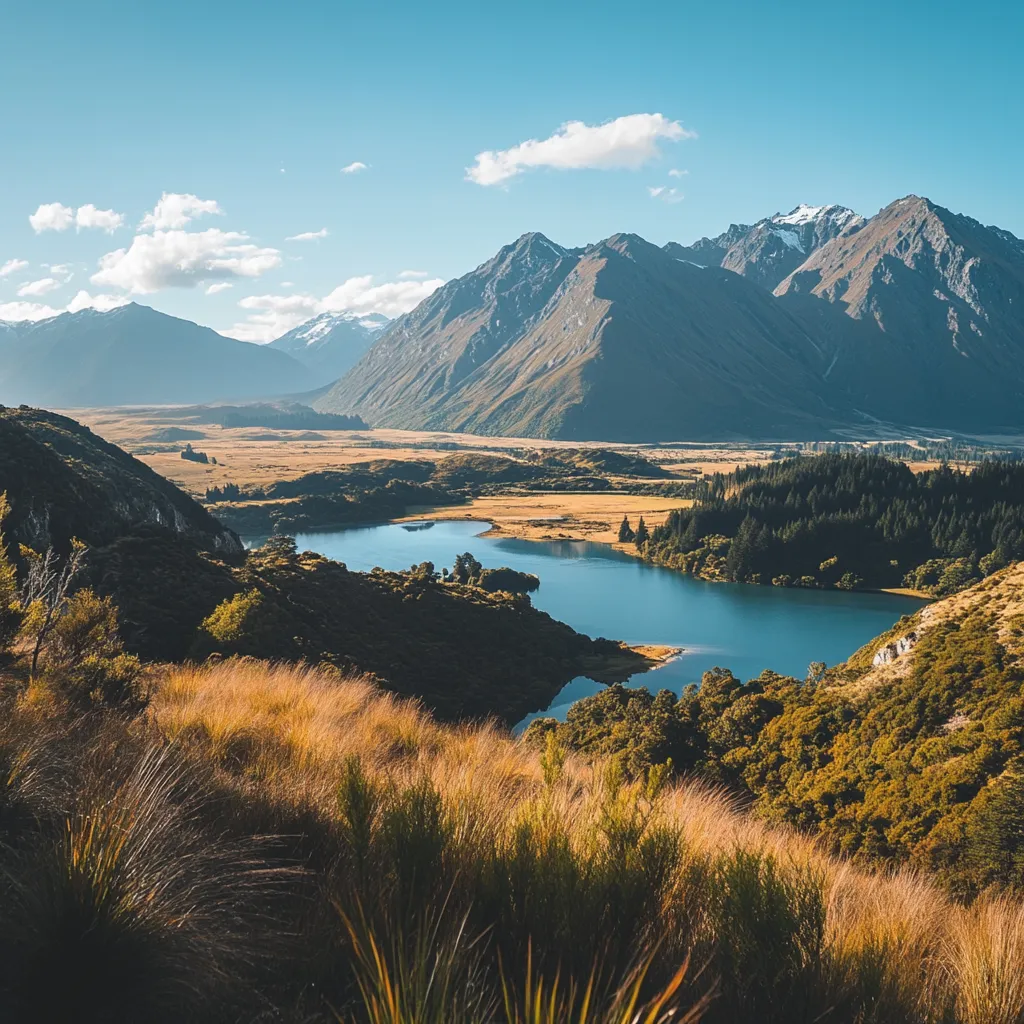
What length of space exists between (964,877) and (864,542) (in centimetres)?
9576

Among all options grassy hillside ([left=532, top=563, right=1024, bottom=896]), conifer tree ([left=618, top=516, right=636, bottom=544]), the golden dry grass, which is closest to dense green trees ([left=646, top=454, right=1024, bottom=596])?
conifer tree ([left=618, top=516, right=636, bottom=544])

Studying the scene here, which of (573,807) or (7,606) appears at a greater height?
(7,606)

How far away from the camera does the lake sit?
65438 mm

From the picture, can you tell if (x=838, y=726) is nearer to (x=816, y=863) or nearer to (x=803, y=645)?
(x=816, y=863)

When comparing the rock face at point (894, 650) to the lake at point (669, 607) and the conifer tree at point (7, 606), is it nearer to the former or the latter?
the lake at point (669, 607)

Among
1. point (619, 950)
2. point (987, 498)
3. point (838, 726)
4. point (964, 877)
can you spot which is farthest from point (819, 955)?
point (987, 498)

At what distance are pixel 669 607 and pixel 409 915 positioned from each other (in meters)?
83.9

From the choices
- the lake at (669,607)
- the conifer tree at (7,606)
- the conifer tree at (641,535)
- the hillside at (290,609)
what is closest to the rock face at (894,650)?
the hillside at (290,609)

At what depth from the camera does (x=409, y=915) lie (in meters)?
3.22

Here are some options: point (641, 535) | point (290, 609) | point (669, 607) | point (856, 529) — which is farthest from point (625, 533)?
point (290, 609)

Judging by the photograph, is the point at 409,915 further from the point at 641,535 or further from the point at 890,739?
the point at 641,535

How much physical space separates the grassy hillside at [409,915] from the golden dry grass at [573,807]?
4 centimetres

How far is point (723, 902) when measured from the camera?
12.6 ft

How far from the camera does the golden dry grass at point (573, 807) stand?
386 cm
